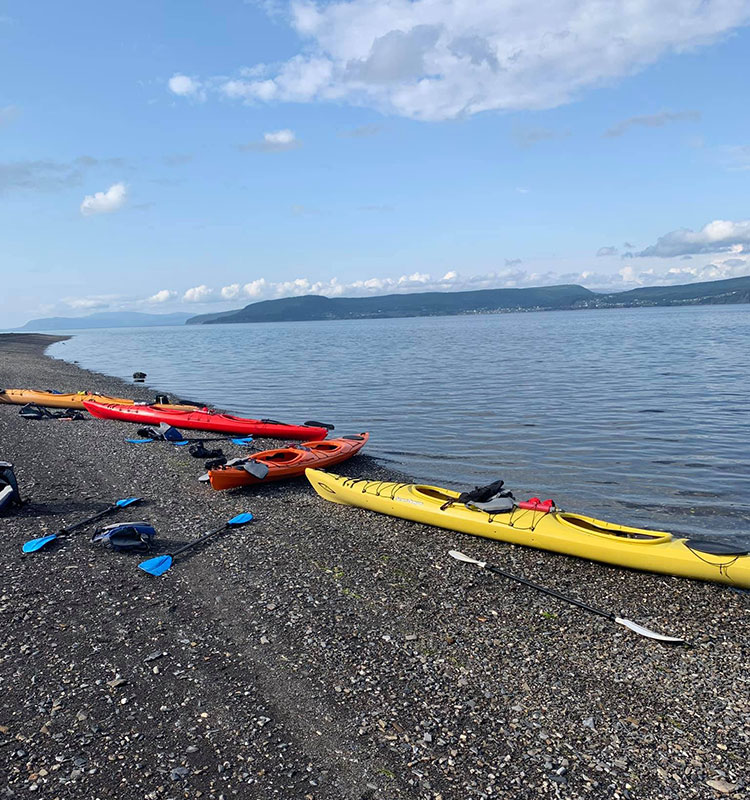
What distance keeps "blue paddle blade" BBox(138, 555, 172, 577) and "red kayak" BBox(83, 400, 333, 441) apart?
9.39 meters

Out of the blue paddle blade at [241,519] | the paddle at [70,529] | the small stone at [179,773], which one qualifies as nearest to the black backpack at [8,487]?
the paddle at [70,529]

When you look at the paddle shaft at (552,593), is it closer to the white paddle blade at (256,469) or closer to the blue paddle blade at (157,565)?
the blue paddle blade at (157,565)

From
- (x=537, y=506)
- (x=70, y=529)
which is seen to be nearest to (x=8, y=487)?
(x=70, y=529)

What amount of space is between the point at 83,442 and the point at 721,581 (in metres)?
16.1

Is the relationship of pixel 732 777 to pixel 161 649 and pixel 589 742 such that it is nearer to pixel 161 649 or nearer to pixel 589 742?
pixel 589 742

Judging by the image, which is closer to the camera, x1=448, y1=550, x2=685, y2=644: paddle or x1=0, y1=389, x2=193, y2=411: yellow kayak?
x1=448, y1=550, x2=685, y2=644: paddle

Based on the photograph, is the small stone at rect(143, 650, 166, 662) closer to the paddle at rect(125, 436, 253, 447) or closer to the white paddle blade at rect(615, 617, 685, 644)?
the white paddle blade at rect(615, 617, 685, 644)

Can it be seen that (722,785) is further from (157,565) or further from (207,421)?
(207,421)

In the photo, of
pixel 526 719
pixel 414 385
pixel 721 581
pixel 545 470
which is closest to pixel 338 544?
pixel 526 719

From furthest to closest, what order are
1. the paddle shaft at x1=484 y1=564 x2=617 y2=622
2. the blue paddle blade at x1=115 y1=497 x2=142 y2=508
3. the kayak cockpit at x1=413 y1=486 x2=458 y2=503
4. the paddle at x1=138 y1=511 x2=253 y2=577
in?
the blue paddle blade at x1=115 y1=497 x2=142 y2=508 → the kayak cockpit at x1=413 y1=486 x2=458 y2=503 → the paddle at x1=138 y1=511 x2=253 y2=577 → the paddle shaft at x1=484 y1=564 x2=617 y2=622

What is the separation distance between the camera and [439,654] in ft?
21.5

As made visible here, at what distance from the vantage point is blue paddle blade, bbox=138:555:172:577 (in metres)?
8.39

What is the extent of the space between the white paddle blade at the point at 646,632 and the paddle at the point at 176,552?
21.0 ft

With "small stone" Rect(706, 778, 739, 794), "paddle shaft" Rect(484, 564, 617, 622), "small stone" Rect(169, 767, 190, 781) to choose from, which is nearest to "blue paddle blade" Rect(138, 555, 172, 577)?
"small stone" Rect(169, 767, 190, 781)
